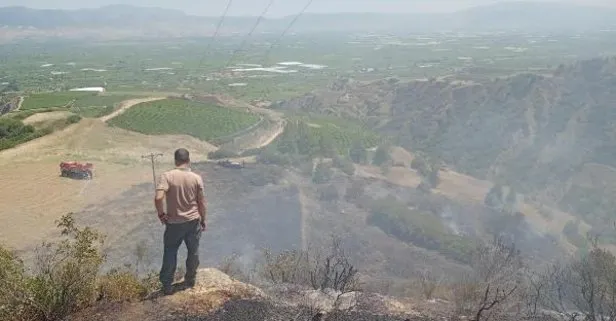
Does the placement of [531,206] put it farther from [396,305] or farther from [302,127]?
[396,305]

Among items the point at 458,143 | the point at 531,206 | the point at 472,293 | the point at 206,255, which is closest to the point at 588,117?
the point at 458,143

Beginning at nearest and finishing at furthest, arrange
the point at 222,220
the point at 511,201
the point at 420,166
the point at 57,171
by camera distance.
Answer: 1. the point at 222,220
2. the point at 57,171
3. the point at 511,201
4. the point at 420,166

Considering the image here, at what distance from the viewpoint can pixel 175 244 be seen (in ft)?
23.2

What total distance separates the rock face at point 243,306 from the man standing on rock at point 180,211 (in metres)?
0.39

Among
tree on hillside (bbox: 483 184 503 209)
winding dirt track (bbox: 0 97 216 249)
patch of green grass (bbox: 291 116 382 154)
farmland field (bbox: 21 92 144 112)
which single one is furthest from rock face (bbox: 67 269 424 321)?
farmland field (bbox: 21 92 144 112)

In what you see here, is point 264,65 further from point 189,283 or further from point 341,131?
point 189,283

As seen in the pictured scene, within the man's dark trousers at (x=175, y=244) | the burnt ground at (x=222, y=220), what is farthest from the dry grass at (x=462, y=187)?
the man's dark trousers at (x=175, y=244)

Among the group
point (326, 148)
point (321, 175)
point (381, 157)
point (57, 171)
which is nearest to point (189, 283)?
point (57, 171)

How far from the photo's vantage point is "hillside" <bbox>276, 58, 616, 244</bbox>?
51.2m

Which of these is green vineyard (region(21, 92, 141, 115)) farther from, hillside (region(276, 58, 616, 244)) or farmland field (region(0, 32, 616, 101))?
hillside (region(276, 58, 616, 244))

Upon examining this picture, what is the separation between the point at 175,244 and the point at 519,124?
61.1 metres

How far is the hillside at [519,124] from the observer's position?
168ft

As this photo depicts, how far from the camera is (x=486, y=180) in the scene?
172 ft

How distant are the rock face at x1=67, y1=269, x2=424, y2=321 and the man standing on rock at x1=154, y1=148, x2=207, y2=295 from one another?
39 centimetres
